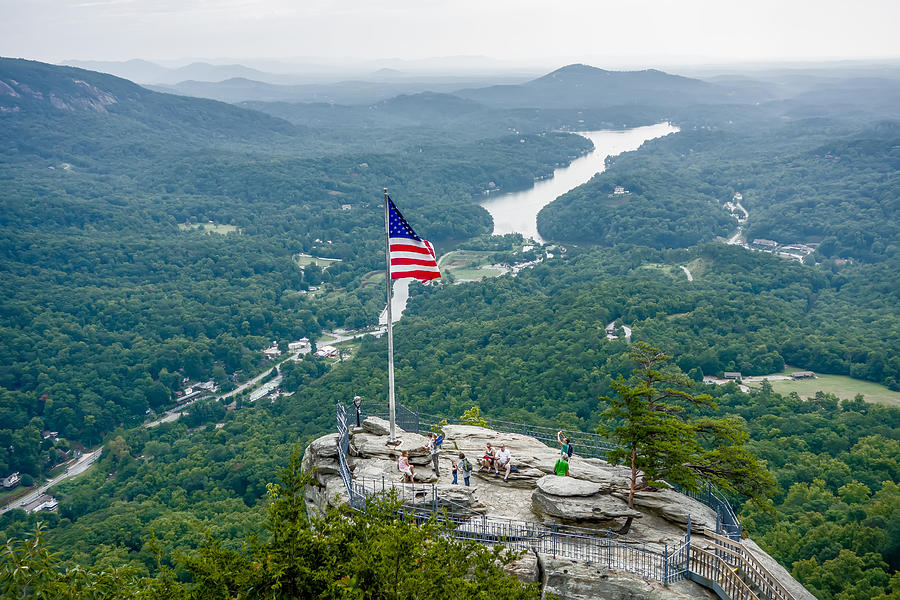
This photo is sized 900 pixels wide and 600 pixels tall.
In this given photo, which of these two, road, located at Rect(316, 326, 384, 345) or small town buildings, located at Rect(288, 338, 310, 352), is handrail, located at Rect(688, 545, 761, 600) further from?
small town buildings, located at Rect(288, 338, 310, 352)

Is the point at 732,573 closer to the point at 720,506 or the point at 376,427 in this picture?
the point at 720,506

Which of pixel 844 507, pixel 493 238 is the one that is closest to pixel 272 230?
pixel 493 238

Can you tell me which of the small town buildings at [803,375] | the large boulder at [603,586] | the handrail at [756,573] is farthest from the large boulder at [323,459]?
the small town buildings at [803,375]

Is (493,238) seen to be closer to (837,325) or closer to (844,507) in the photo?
(837,325)

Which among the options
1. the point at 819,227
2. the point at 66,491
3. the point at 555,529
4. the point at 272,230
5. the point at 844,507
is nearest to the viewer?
the point at 555,529

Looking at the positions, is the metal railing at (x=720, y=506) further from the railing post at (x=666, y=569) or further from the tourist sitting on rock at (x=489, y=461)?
the tourist sitting on rock at (x=489, y=461)

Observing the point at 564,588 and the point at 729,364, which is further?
the point at 729,364
